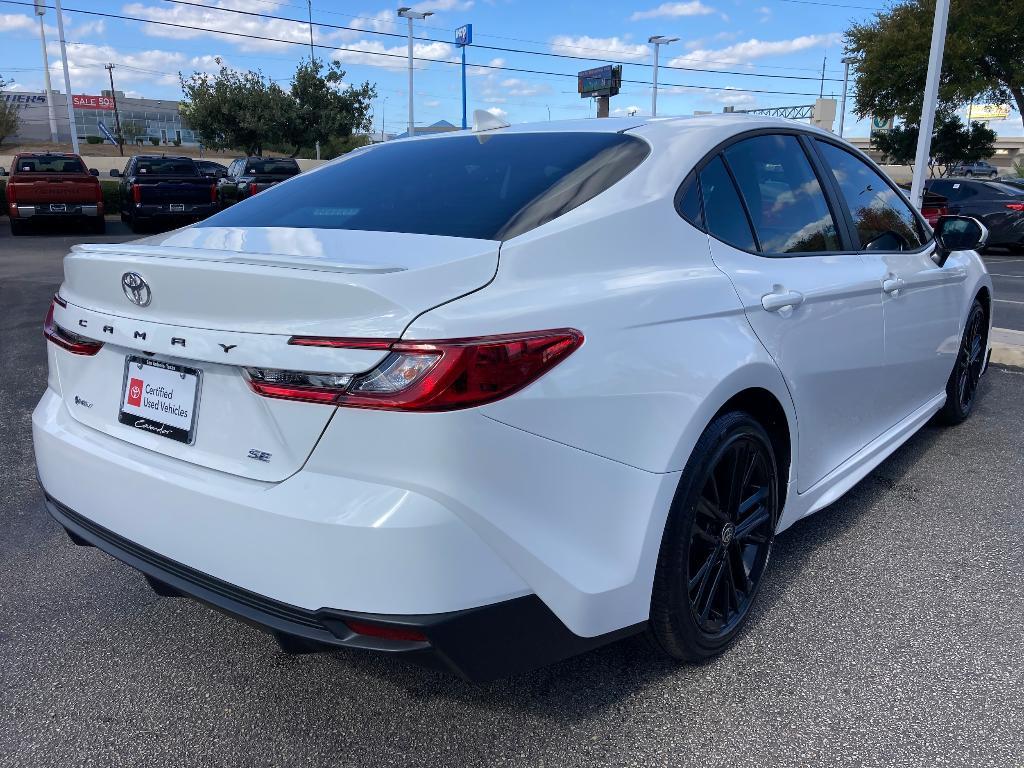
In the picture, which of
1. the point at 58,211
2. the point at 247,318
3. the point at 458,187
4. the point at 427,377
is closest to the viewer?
the point at 427,377

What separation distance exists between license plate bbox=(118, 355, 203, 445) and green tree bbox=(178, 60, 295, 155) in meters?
35.7

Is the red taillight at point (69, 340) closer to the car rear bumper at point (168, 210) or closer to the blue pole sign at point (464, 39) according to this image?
the car rear bumper at point (168, 210)

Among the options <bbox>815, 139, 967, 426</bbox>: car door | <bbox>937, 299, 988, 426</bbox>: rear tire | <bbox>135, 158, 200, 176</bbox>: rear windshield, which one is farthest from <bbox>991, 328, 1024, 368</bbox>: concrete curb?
<bbox>135, 158, 200, 176</bbox>: rear windshield

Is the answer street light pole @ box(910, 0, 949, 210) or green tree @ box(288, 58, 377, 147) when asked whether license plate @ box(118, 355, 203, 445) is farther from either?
green tree @ box(288, 58, 377, 147)

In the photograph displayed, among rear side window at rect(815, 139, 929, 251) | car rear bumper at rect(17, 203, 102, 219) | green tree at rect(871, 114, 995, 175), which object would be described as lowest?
car rear bumper at rect(17, 203, 102, 219)

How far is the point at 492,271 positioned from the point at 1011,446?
3.86 meters

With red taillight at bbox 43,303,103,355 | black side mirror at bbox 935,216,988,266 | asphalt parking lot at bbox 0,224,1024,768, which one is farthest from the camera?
black side mirror at bbox 935,216,988,266

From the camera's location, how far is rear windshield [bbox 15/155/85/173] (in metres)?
17.6

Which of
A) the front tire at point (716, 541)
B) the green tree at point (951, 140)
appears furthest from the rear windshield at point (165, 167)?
the green tree at point (951, 140)

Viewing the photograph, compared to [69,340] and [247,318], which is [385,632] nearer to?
[247,318]

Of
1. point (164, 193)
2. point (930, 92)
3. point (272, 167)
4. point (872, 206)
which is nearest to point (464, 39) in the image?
point (272, 167)

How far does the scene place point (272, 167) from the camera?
2270 centimetres

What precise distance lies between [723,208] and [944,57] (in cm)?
2688

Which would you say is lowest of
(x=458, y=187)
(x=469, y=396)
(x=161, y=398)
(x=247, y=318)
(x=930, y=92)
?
(x=161, y=398)
